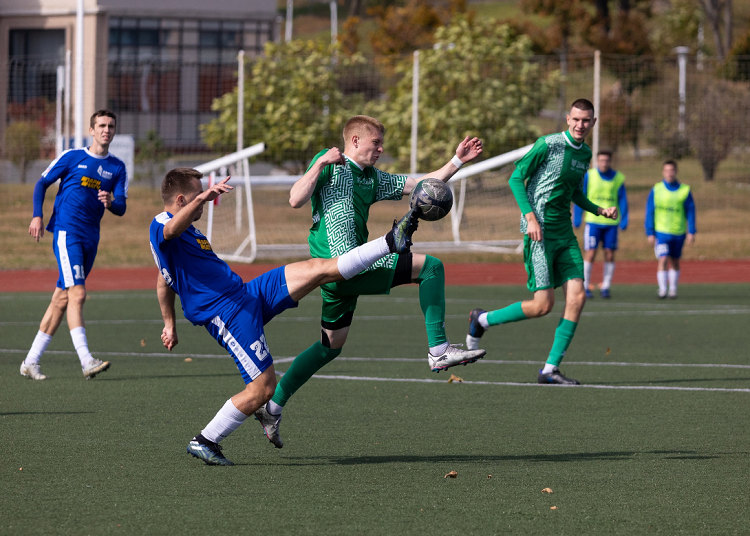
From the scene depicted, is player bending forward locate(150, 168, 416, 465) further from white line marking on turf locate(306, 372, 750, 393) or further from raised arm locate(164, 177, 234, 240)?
white line marking on turf locate(306, 372, 750, 393)

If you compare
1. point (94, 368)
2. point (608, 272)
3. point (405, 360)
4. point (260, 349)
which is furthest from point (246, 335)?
point (608, 272)

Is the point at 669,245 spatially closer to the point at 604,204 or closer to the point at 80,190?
the point at 604,204

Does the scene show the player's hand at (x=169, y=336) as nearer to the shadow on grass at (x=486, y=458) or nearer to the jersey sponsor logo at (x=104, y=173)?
the shadow on grass at (x=486, y=458)

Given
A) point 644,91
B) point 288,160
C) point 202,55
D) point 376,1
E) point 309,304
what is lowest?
point 309,304

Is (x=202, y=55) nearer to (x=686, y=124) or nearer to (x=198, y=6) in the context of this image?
(x=198, y=6)

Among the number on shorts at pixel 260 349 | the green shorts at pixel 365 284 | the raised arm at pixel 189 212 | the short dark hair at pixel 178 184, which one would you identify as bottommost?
the number on shorts at pixel 260 349

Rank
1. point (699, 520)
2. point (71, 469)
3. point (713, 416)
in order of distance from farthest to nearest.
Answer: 1. point (713, 416)
2. point (71, 469)
3. point (699, 520)

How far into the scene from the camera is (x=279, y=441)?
589cm

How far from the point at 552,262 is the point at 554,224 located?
0.30 meters

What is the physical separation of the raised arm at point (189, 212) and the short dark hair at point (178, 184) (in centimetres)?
22

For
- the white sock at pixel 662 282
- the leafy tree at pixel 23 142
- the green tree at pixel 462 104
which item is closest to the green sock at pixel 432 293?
the white sock at pixel 662 282

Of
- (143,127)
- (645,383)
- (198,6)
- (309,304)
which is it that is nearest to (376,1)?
(198,6)

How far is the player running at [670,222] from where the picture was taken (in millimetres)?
15562

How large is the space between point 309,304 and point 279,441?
28.9 ft
